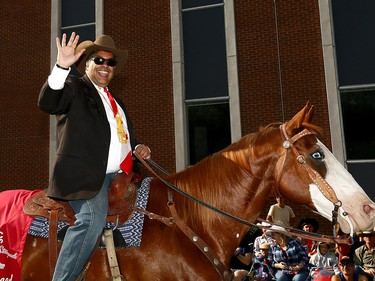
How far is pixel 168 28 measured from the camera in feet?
38.7

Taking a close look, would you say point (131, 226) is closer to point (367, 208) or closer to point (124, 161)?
point (124, 161)

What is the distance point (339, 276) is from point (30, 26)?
12.2m

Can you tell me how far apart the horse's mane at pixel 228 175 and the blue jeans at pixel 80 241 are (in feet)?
A: 2.23

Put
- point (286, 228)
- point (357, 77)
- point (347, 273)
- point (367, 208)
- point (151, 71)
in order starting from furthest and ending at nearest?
point (151, 71)
point (357, 77)
point (347, 273)
point (286, 228)
point (367, 208)

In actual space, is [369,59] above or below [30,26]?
below

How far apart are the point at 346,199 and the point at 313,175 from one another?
270 millimetres

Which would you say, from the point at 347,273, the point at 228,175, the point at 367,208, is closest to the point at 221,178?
the point at 228,175

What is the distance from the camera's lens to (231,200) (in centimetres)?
300

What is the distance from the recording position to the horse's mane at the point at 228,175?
298cm

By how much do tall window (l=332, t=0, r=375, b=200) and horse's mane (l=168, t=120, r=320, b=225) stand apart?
7.99 meters

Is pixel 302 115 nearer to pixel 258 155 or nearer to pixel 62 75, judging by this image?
pixel 258 155

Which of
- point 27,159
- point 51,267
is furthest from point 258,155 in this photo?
point 27,159

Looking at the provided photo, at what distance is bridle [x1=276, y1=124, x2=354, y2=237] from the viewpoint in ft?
8.57

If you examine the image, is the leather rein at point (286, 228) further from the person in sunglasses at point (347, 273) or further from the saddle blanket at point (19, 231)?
the person in sunglasses at point (347, 273)
